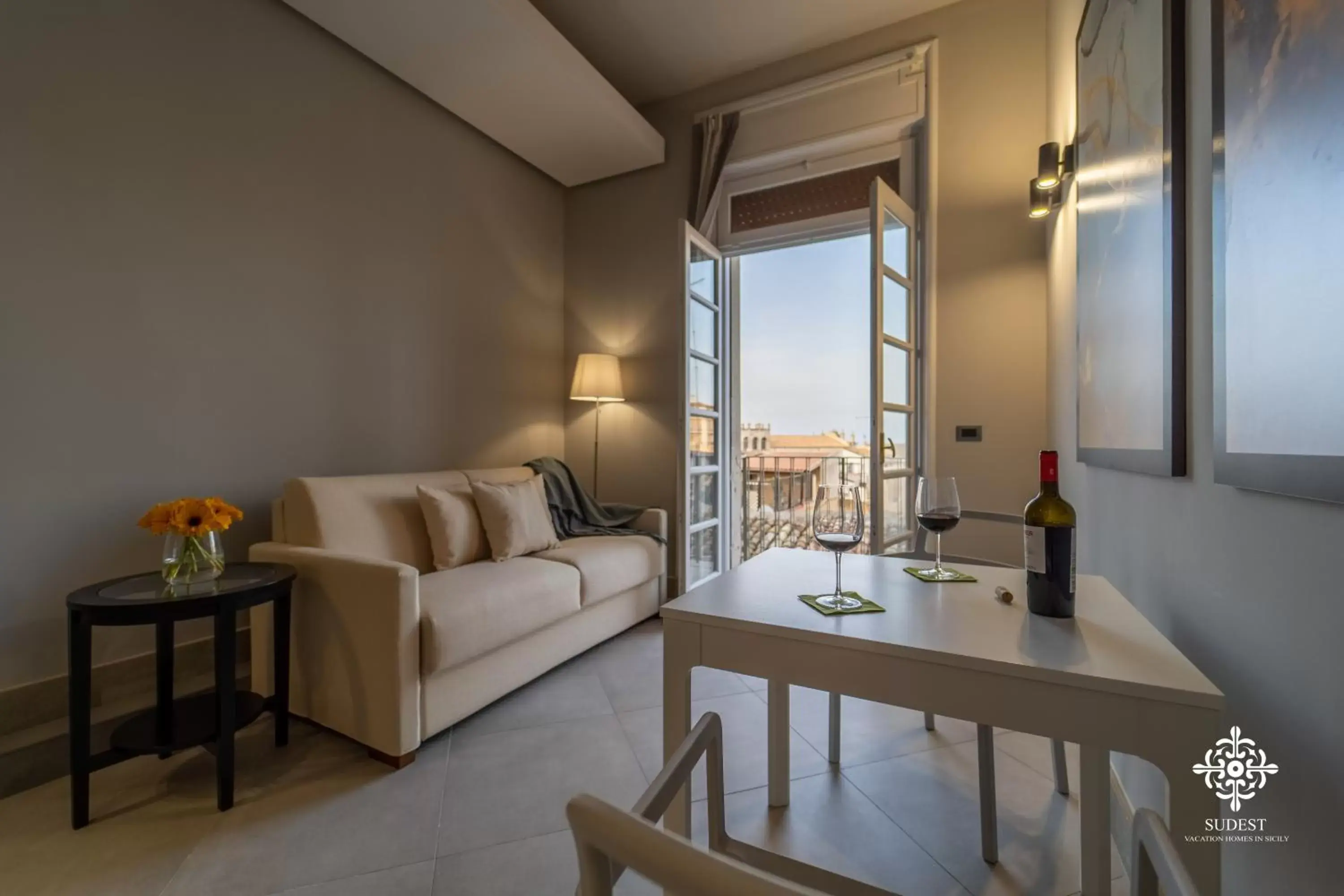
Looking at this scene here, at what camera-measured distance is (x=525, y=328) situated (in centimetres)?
380

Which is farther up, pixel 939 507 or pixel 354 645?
pixel 939 507

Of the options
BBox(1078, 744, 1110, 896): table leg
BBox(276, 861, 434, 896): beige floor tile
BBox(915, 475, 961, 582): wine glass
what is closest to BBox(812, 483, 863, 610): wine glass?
BBox(915, 475, 961, 582): wine glass

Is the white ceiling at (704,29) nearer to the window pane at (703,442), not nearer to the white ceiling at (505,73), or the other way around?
the white ceiling at (505,73)

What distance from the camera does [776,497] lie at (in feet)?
16.3

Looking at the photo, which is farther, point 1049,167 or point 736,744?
point 1049,167

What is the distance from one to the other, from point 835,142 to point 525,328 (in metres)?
2.26

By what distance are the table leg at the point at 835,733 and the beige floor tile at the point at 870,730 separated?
0.03m

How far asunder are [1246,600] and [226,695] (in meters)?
2.31

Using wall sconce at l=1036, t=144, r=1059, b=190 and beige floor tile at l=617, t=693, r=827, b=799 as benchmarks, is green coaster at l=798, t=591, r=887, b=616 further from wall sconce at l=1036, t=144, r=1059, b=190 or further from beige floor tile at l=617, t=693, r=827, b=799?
wall sconce at l=1036, t=144, r=1059, b=190

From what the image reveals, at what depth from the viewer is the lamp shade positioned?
3.66m

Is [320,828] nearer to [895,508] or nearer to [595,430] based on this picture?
[895,508]

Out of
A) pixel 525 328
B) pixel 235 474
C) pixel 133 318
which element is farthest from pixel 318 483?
pixel 525 328

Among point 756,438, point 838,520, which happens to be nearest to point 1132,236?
point 838,520

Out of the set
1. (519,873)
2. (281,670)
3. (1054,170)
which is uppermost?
(1054,170)
